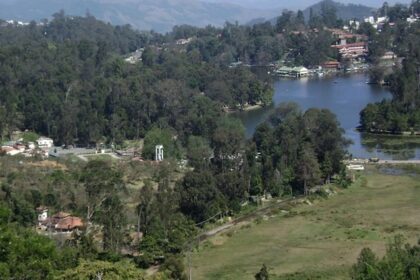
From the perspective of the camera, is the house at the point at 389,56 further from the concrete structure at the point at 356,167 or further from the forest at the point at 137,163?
the concrete structure at the point at 356,167

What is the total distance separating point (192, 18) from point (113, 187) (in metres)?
153

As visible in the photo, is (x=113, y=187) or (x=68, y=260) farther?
(x=113, y=187)

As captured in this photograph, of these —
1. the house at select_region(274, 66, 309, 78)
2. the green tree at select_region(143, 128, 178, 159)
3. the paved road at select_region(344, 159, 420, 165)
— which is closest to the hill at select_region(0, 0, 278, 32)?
the house at select_region(274, 66, 309, 78)

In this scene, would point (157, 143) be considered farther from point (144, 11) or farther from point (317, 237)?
point (144, 11)

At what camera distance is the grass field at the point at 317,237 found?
17.2m

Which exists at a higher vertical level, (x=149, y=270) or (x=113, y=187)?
(x=113, y=187)

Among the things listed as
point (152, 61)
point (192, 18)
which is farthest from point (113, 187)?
point (192, 18)

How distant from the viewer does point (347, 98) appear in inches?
1754

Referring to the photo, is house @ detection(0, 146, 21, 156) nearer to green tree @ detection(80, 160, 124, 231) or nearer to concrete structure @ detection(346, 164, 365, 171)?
green tree @ detection(80, 160, 124, 231)

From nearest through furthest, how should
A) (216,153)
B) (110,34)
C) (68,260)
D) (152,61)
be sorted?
(68,260), (216,153), (152,61), (110,34)

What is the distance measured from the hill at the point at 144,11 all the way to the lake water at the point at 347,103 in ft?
349

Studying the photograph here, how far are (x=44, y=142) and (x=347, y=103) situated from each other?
1708cm

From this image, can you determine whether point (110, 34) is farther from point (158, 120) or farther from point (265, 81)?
point (158, 120)

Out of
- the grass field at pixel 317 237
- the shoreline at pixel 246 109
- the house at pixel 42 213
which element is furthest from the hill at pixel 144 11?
the house at pixel 42 213
